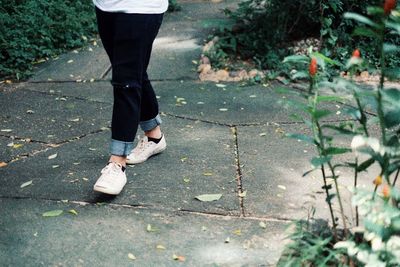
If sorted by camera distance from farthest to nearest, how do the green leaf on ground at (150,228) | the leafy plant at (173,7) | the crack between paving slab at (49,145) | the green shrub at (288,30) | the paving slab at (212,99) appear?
the leafy plant at (173,7) < the green shrub at (288,30) < the paving slab at (212,99) < the crack between paving slab at (49,145) < the green leaf on ground at (150,228)

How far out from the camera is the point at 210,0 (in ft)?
29.5

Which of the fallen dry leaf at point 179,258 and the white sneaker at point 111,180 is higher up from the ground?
the white sneaker at point 111,180

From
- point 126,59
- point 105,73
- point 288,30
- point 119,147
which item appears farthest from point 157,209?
point 288,30

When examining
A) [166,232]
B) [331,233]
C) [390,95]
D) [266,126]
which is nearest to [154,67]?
[266,126]

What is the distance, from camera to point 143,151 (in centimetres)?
352

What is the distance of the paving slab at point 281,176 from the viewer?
2945mm

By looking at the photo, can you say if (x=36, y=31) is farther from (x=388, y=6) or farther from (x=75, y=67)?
(x=388, y=6)

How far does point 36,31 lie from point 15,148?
8.94 ft

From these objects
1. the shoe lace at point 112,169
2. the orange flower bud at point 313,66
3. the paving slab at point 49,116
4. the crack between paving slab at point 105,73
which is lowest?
the crack between paving slab at point 105,73

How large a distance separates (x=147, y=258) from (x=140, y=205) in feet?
1.67

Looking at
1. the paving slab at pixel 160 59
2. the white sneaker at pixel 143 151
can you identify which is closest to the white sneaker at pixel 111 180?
the white sneaker at pixel 143 151

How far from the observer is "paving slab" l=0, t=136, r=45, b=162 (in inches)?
146

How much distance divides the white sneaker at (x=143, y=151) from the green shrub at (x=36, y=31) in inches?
96.5

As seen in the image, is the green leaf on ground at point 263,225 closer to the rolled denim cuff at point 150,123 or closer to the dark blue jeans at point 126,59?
the dark blue jeans at point 126,59
